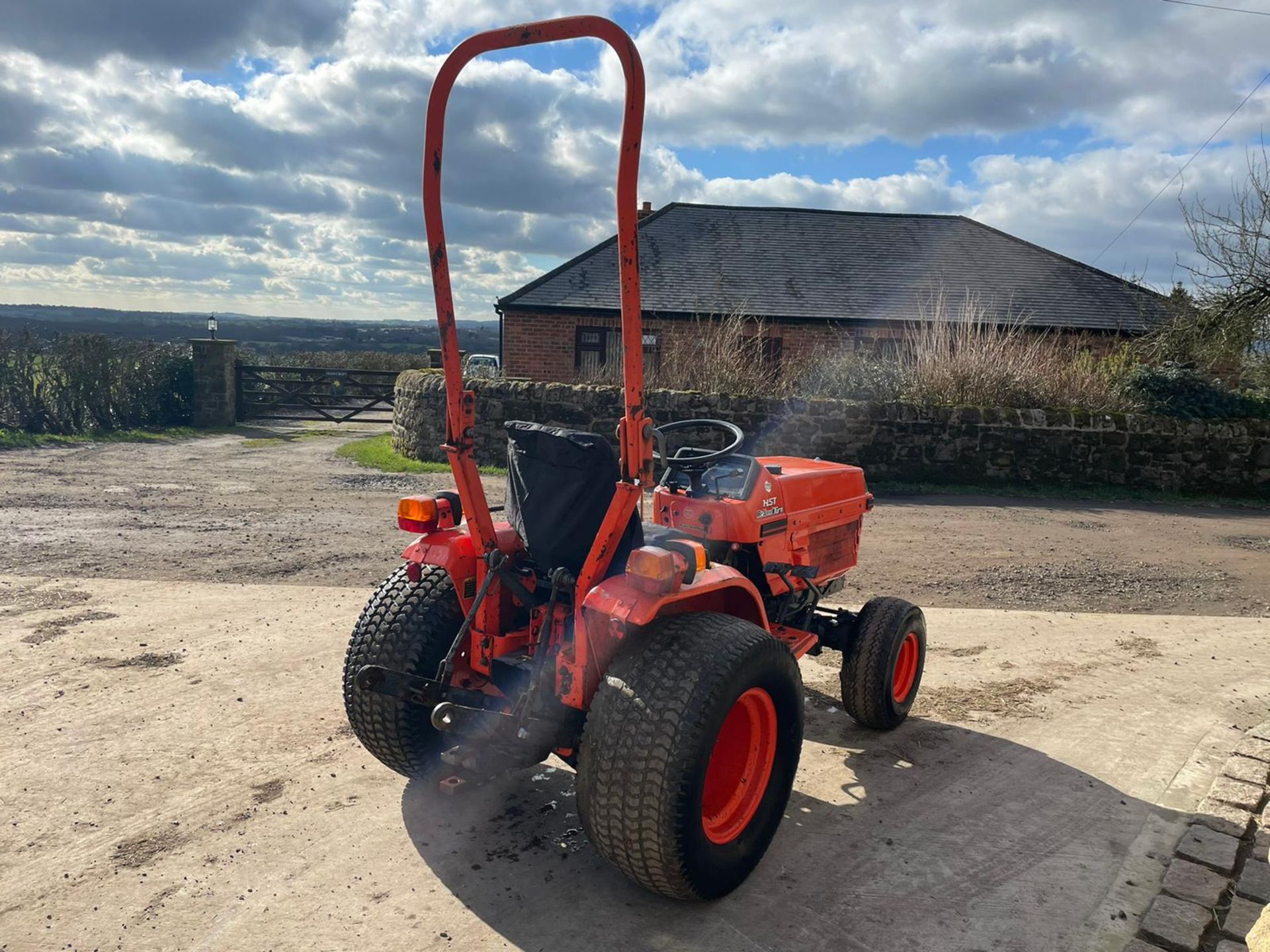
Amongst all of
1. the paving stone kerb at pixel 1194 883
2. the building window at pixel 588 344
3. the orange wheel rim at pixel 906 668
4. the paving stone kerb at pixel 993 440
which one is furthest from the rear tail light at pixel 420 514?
the building window at pixel 588 344

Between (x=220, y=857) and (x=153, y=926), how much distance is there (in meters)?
0.39

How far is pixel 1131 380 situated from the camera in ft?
41.3

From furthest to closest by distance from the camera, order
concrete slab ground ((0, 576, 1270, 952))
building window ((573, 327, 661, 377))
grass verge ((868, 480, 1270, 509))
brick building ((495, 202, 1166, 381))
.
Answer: building window ((573, 327, 661, 377))
brick building ((495, 202, 1166, 381))
grass verge ((868, 480, 1270, 509))
concrete slab ground ((0, 576, 1270, 952))

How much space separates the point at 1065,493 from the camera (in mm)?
11609

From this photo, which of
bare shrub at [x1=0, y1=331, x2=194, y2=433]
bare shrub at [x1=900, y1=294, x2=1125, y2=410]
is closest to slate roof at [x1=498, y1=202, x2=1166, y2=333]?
bare shrub at [x1=900, y1=294, x2=1125, y2=410]

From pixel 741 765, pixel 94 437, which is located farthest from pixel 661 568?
pixel 94 437

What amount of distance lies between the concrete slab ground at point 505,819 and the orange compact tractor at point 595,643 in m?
0.27

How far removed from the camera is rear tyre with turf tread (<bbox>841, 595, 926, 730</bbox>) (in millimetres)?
4223

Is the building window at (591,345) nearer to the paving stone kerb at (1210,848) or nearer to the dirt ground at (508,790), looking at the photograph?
the dirt ground at (508,790)

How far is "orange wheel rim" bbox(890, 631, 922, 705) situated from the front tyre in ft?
5.38

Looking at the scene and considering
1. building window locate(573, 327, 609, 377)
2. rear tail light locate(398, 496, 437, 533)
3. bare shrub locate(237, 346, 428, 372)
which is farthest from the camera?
bare shrub locate(237, 346, 428, 372)

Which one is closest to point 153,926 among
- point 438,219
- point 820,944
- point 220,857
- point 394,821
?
point 220,857

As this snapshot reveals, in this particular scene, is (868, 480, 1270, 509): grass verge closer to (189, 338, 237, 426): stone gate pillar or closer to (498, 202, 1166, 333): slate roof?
(498, 202, 1166, 333): slate roof

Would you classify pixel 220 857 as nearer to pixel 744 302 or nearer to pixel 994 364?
pixel 994 364
